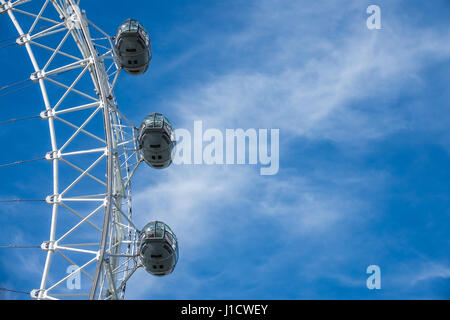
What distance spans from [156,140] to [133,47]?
4438 mm

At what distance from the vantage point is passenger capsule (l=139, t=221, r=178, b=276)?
2400 cm

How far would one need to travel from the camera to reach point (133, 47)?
27.5 m

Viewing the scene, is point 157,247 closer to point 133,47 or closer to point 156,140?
point 156,140

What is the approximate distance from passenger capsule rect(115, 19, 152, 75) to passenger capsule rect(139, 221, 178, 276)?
24.5 feet

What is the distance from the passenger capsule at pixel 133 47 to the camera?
27234 mm

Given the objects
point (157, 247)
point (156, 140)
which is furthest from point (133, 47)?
point (157, 247)

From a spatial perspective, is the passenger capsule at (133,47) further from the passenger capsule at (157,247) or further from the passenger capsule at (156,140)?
the passenger capsule at (157,247)

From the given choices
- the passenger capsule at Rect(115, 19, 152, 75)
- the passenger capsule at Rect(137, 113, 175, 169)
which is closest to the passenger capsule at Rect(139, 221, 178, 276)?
the passenger capsule at Rect(137, 113, 175, 169)

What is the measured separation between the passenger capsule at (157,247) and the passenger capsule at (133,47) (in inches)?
294
